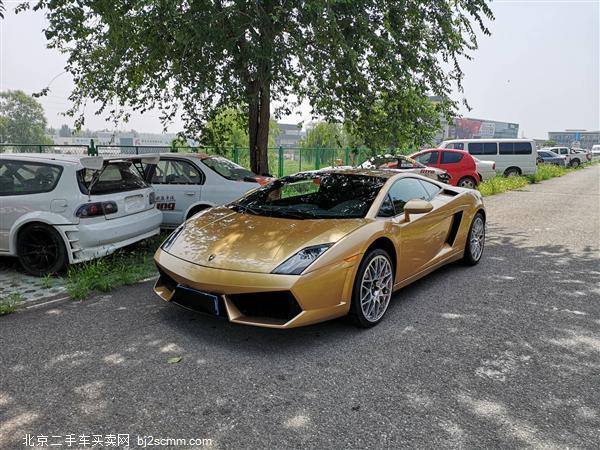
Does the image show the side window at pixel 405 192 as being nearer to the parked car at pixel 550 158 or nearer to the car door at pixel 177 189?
the car door at pixel 177 189

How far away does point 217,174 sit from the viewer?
7531 mm

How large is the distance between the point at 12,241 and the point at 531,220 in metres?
9.71

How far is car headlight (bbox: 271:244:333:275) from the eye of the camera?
3371mm

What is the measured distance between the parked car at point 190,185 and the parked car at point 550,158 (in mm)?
35307

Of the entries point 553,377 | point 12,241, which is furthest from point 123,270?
point 553,377

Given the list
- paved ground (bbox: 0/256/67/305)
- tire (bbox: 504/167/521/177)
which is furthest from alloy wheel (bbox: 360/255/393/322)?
tire (bbox: 504/167/521/177)

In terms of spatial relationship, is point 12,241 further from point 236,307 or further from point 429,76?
point 429,76

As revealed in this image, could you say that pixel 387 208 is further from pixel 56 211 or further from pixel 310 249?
pixel 56 211

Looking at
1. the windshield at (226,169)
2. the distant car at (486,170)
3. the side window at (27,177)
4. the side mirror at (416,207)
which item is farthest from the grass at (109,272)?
the distant car at (486,170)

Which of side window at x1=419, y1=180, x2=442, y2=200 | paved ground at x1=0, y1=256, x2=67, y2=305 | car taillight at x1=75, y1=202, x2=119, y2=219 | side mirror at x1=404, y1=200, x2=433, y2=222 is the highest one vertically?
side window at x1=419, y1=180, x2=442, y2=200

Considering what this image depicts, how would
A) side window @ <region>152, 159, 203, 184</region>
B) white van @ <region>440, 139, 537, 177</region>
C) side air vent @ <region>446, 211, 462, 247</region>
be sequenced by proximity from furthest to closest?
white van @ <region>440, 139, 537, 177</region> < side window @ <region>152, 159, 203, 184</region> < side air vent @ <region>446, 211, 462, 247</region>

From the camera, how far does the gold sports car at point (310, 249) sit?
11.1 ft

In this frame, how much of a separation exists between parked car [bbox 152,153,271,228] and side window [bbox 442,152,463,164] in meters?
9.55

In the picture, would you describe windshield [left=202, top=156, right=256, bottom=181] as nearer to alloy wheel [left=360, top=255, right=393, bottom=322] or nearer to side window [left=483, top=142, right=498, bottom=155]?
alloy wheel [left=360, top=255, right=393, bottom=322]
